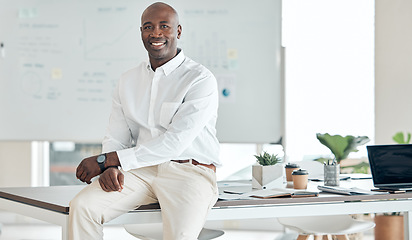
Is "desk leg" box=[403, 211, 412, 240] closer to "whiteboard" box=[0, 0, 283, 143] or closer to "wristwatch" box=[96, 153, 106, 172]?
"wristwatch" box=[96, 153, 106, 172]

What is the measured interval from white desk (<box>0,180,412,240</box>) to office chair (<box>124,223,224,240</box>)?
0.97 ft

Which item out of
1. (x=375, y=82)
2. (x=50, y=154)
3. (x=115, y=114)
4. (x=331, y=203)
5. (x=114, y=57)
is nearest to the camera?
(x=331, y=203)

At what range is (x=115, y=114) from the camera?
240 centimetres

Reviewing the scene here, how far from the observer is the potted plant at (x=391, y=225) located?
4.07 meters

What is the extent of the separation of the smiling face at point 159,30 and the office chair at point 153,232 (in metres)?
0.74

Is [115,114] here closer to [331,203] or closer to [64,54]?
[331,203]

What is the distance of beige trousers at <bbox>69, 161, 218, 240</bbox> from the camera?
1915 millimetres

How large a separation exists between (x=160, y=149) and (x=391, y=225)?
2.55m

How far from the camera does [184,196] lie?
200 cm

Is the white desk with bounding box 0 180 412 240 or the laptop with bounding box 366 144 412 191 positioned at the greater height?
the laptop with bounding box 366 144 412 191

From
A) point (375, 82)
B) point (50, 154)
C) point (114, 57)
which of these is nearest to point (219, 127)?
point (114, 57)

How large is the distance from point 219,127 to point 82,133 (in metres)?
0.98

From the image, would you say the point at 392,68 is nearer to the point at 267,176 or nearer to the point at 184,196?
the point at 267,176

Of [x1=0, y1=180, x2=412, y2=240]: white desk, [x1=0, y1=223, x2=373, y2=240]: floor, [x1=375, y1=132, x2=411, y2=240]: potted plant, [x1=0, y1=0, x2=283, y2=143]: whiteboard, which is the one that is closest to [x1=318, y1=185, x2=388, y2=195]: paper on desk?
[x1=0, y1=180, x2=412, y2=240]: white desk
